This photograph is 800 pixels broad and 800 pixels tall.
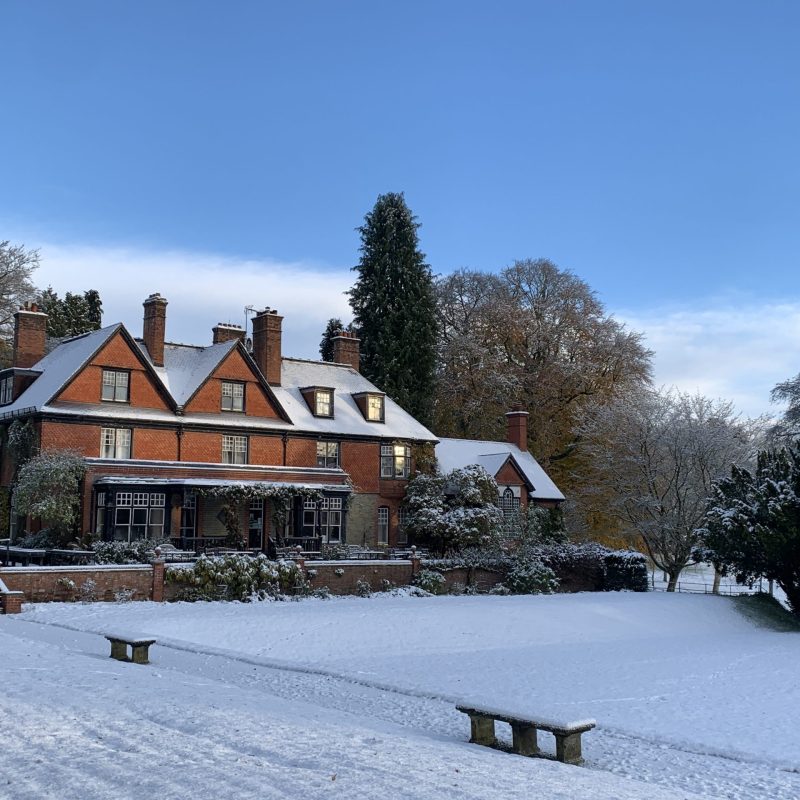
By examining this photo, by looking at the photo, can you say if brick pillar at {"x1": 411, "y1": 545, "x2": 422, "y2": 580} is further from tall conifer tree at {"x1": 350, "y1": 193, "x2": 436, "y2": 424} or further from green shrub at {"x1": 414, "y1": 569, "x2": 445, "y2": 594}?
tall conifer tree at {"x1": 350, "y1": 193, "x2": 436, "y2": 424}

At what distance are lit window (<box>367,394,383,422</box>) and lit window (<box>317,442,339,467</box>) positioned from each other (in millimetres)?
2633

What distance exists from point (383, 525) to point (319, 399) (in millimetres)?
6453

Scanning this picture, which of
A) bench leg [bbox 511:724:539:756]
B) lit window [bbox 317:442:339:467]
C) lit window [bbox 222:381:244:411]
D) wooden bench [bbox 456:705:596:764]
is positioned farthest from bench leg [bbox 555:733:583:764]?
lit window [bbox 317:442:339:467]

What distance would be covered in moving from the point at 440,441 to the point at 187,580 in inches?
790

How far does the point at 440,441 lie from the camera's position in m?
46.0

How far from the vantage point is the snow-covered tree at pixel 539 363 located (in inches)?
2168

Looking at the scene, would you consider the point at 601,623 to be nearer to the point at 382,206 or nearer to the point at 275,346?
the point at 275,346

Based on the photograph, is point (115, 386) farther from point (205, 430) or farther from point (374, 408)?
point (374, 408)

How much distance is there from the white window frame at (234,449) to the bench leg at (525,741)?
92.9 ft

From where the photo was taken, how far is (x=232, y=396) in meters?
38.9

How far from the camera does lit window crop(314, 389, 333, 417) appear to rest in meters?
41.7

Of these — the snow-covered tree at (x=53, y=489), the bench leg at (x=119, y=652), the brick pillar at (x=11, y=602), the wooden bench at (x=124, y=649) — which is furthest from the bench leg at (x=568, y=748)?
the snow-covered tree at (x=53, y=489)

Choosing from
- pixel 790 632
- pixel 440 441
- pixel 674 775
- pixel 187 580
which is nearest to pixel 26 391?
pixel 187 580

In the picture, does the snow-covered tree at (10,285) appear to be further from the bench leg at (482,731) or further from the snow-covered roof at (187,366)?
the bench leg at (482,731)
